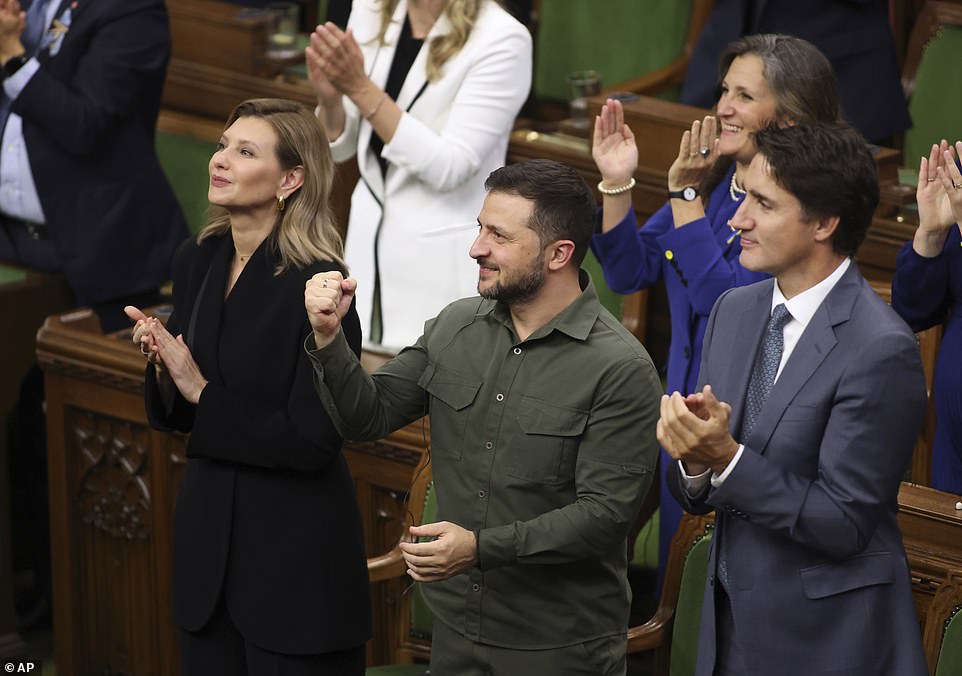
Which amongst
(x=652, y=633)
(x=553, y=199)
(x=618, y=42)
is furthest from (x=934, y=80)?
(x=553, y=199)

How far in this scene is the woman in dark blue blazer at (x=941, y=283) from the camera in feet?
8.60

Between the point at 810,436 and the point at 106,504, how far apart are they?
1.99 metres

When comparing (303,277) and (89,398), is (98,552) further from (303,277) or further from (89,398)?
(303,277)

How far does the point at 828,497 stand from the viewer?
6.72 feet

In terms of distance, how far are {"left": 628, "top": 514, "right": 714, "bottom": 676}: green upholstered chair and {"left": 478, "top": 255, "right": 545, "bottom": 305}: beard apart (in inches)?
23.6

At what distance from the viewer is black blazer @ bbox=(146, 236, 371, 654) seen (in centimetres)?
260

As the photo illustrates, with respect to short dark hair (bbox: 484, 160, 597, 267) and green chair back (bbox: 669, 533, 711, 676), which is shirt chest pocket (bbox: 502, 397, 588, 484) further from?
green chair back (bbox: 669, 533, 711, 676)

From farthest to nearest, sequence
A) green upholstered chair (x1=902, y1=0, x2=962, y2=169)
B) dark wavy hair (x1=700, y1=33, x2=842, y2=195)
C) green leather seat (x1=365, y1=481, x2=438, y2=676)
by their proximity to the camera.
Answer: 1. green upholstered chair (x1=902, y1=0, x2=962, y2=169)
2. green leather seat (x1=365, y1=481, x2=438, y2=676)
3. dark wavy hair (x1=700, y1=33, x2=842, y2=195)

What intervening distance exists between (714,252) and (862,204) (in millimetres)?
721

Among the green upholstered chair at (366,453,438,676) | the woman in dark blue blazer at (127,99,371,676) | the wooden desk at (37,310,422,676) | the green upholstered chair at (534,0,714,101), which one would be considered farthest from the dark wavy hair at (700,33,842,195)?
the green upholstered chair at (534,0,714,101)

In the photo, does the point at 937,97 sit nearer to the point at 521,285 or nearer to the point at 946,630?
the point at 946,630

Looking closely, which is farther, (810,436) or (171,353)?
(171,353)

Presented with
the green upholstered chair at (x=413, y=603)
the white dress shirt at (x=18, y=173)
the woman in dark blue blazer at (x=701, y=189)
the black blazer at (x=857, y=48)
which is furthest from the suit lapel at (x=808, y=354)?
the white dress shirt at (x=18, y=173)

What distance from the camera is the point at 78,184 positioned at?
400 centimetres
